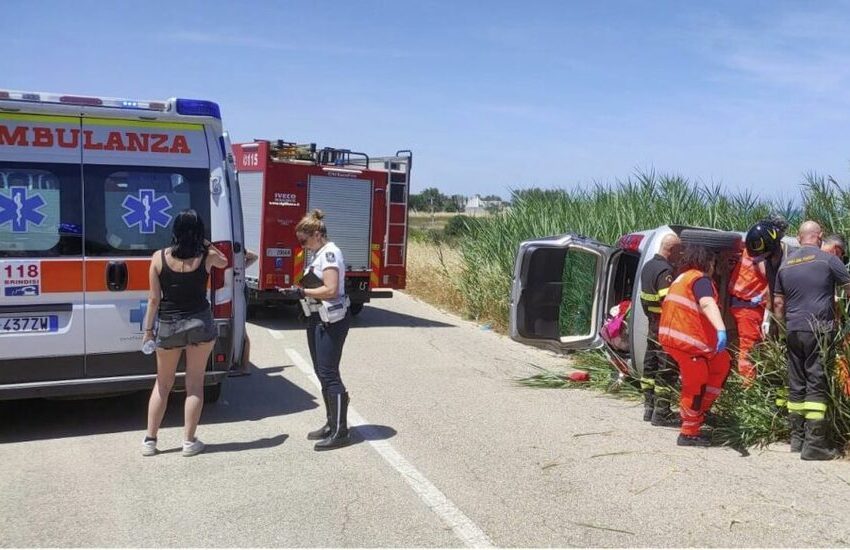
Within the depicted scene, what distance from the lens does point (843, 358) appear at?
6.22m

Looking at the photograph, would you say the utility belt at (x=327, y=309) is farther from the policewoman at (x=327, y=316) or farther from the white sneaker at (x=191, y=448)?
the white sneaker at (x=191, y=448)

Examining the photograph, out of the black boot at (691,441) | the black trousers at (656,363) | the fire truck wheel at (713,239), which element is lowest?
the black boot at (691,441)

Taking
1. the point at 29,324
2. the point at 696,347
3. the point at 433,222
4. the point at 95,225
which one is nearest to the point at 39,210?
the point at 95,225

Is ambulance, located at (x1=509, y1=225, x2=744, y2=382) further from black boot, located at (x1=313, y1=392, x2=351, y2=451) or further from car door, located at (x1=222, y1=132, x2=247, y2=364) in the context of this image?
car door, located at (x1=222, y1=132, x2=247, y2=364)

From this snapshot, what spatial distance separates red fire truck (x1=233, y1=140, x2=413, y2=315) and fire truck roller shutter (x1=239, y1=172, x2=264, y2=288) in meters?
0.02

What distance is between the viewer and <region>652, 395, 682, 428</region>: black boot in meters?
7.23

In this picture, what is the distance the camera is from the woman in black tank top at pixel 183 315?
613cm

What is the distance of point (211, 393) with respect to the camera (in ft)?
25.4

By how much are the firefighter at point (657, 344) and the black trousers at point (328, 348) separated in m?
2.68

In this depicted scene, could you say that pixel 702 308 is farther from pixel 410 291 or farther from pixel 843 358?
pixel 410 291

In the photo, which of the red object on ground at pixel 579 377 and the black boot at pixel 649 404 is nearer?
the black boot at pixel 649 404

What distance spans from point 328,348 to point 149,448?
1.49 metres

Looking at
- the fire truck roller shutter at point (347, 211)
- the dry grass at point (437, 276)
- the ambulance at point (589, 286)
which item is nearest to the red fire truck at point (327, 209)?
the fire truck roller shutter at point (347, 211)

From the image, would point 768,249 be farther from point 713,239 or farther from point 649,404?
point 649,404
